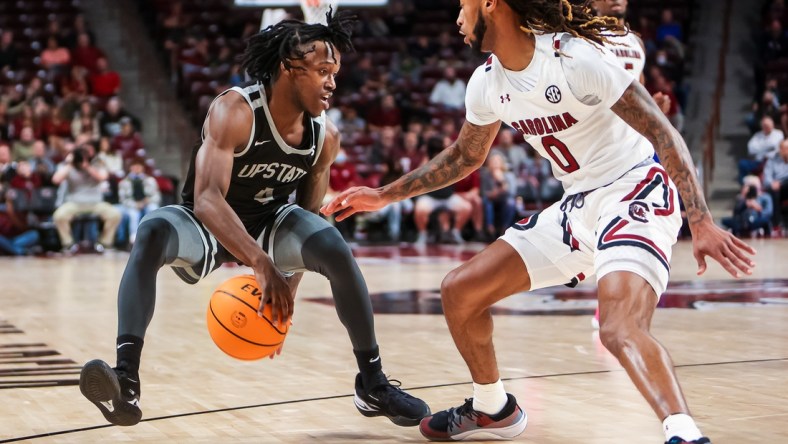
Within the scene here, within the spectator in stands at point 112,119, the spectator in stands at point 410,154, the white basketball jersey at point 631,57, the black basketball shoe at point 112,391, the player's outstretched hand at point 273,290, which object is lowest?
the spectator in stands at point 410,154

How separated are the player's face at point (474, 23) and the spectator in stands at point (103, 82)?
46.7ft

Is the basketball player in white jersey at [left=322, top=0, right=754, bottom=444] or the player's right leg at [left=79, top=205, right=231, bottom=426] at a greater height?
the basketball player in white jersey at [left=322, top=0, right=754, bottom=444]

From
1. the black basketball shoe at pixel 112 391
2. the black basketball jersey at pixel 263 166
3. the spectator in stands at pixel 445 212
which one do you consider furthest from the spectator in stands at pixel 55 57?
the black basketball shoe at pixel 112 391

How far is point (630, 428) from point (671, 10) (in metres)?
18.0

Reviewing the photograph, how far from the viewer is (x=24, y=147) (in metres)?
15.6

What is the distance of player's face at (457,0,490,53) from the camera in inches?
173

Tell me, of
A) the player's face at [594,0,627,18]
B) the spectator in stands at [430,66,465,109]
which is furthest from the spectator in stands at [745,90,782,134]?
the player's face at [594,0,627,18]

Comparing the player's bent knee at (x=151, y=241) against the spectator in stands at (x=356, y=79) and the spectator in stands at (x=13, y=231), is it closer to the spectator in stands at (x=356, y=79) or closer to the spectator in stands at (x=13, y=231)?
the spectator in stands at (x=13, y=231)

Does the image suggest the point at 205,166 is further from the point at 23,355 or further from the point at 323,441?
the point at 23,355

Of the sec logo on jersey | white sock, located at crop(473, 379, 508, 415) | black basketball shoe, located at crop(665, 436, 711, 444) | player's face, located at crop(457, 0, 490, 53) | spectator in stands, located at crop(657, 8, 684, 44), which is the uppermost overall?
player's face, located at crop(457, 0, 490, 53)

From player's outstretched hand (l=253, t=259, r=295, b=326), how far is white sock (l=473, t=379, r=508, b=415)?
0.82 m

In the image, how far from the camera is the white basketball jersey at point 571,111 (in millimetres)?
4211

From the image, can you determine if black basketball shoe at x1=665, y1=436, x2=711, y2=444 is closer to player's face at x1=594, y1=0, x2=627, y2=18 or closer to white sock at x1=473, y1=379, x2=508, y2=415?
white sock at x1=473, y1=379, x2=508, y2=415

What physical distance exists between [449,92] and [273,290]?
1448cm
